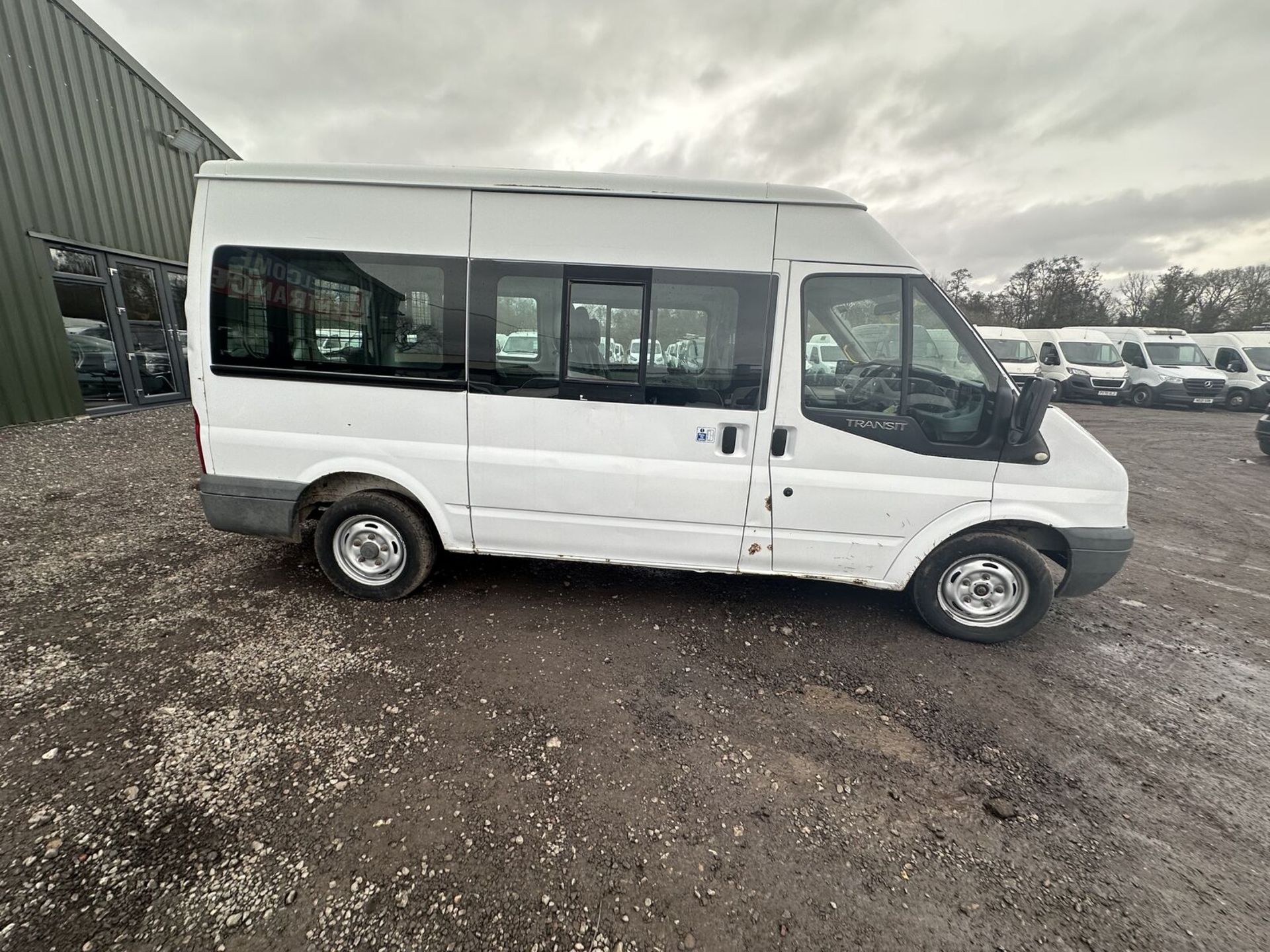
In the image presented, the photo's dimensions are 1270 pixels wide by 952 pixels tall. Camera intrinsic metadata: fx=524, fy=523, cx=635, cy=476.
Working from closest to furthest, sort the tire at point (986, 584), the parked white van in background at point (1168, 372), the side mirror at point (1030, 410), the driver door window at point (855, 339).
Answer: the side mirror at point (1030, 410) < the driver door window at point (855, 339) < the tire at point (986, 584) < the parked white van in background at point (1168, 372)

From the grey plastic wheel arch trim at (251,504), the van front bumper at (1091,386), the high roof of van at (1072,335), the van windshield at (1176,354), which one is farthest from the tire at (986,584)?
the van windshield at (1176,354)

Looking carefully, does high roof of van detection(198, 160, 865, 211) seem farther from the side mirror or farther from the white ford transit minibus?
the side mirror

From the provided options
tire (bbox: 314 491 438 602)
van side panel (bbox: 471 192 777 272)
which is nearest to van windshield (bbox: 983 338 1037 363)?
van side panel (bbox: 471 192 777 272)

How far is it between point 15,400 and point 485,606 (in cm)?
954

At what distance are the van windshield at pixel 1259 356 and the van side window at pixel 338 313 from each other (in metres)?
25.4

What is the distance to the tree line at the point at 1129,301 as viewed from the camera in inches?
1224

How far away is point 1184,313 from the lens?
31.2m

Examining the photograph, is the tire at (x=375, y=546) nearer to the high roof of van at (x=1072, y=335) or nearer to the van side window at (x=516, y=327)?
the van side window at (x=516, y=327)

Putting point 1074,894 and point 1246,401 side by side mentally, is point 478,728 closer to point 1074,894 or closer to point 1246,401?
point 1074,894

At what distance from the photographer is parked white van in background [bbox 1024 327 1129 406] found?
16.9m

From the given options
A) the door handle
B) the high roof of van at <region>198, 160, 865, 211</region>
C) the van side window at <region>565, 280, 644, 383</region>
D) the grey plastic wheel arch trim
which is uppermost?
the high roof of van at <region>198, 160, 865, 211</region>

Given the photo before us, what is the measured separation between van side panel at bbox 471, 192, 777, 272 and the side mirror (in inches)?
63.6

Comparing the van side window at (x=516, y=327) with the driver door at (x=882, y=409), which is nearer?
the driver door at (x=882, y=409)

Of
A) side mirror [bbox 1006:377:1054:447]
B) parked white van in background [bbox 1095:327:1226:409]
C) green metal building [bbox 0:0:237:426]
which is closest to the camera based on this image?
side mirror [bbox 1006:377:1054:447]
